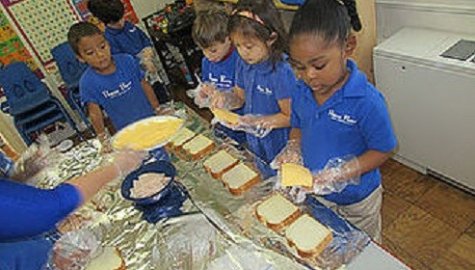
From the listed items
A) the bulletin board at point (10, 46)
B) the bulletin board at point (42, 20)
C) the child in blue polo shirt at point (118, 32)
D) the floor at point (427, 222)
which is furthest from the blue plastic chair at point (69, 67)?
the floor at point (427, 222)

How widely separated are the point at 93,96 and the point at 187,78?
1.99 m

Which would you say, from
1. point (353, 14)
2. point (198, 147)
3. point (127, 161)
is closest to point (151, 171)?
point (127, 161)

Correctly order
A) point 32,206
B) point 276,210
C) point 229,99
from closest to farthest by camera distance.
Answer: point 32,206
point 276,210
point 229,99

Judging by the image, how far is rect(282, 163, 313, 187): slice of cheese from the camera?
1019 millimetres

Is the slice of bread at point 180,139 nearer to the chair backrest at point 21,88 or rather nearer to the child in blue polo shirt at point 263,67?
the child in blue polo shirt at point 263,67

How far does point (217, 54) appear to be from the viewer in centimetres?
160

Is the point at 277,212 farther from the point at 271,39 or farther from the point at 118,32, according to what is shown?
the point at 118,32

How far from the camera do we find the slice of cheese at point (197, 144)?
4.74 ft

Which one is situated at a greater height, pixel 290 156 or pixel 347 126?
pixel 347 126

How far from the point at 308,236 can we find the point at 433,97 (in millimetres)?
1280

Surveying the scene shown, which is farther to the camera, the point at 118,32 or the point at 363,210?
the point at 118,32

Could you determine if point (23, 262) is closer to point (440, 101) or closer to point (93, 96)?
point (93, 96)

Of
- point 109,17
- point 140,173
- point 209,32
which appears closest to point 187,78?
point 109,17

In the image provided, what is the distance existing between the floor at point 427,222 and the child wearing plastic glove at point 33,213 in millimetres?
1324
